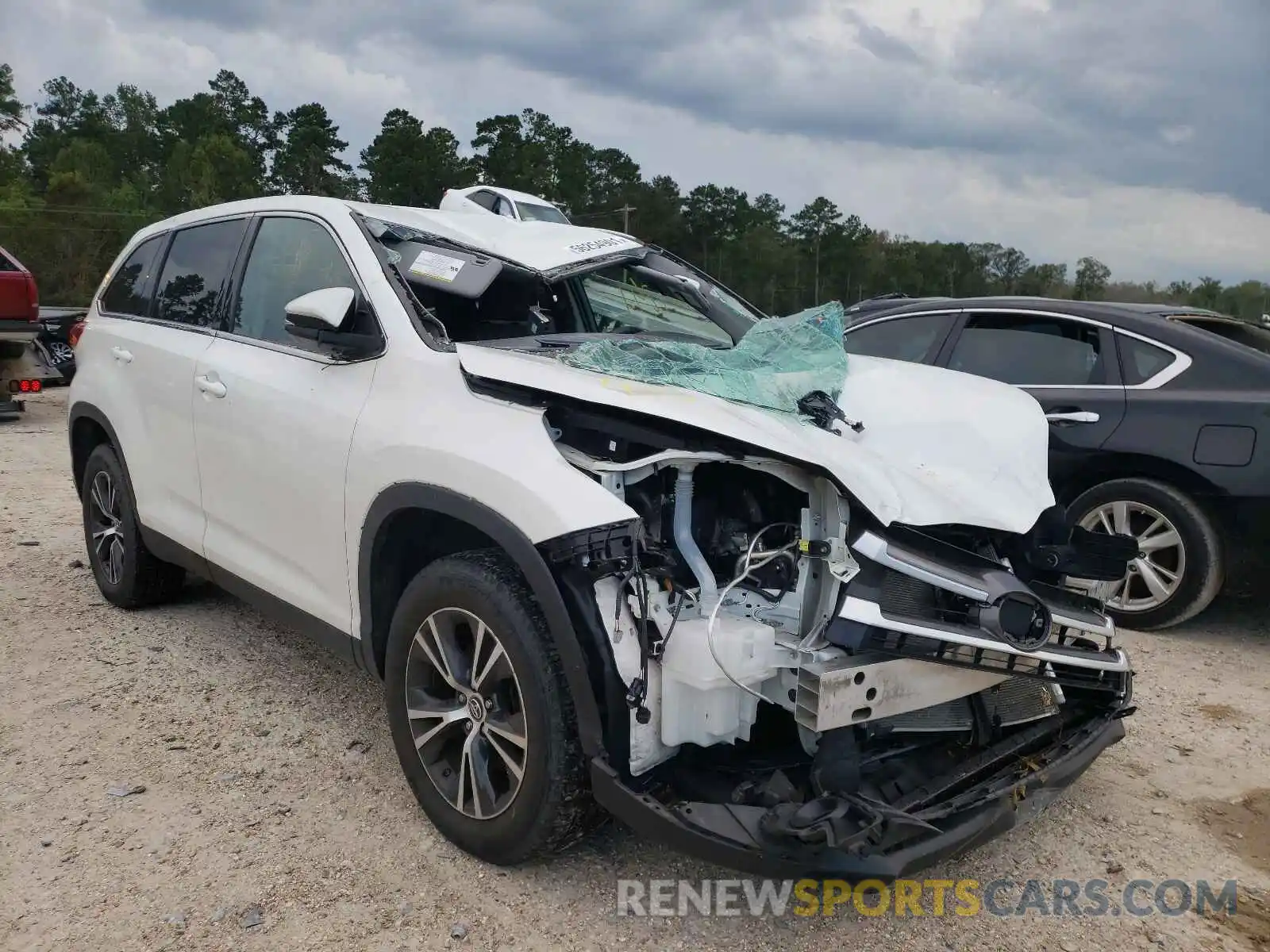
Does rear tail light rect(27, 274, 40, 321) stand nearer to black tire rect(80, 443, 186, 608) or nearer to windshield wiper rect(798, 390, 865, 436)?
black tire rect(80, 443, 186, 608)

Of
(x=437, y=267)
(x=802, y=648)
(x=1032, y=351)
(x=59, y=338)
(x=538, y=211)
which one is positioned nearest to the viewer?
(x=802, y=648)

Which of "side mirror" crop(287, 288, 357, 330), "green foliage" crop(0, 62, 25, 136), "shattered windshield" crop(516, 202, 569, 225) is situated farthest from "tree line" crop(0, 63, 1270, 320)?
"side mirror" crop(287, 288, 357, 330)

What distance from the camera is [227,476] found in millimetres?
3621

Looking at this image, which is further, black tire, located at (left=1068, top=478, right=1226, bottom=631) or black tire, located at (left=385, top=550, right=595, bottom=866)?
black tire, located at (left=1068, top=478, right=1226, bottom=631)

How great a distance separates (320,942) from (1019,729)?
2.02 m

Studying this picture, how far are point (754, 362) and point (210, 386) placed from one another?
7.10 ft

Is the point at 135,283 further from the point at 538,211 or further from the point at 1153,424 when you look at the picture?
the point at 538,211

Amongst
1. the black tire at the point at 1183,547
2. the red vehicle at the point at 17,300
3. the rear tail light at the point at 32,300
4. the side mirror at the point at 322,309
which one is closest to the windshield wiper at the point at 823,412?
the side mirror at the point at 322,309

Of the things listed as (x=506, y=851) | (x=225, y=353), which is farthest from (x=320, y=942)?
(x=225, y=353)

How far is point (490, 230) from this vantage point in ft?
12.3

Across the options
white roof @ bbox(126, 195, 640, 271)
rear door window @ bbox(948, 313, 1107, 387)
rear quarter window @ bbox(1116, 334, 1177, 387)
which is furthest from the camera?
rear door window @ bbox(948, 313, 1107, 387)

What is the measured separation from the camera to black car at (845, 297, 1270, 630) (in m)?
4.49

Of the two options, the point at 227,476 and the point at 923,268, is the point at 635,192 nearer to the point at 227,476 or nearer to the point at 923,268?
the point at 923,268

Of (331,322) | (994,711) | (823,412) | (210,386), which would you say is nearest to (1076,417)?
(994,711)
